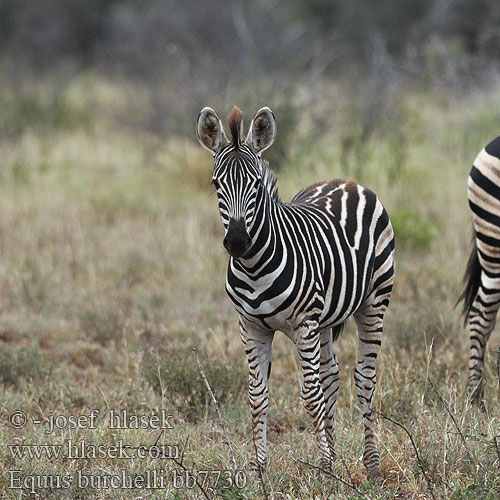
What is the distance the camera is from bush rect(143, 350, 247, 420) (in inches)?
195

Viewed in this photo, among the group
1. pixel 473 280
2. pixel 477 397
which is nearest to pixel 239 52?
pixel 473 280

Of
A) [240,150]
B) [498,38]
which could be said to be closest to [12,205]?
[240,150]

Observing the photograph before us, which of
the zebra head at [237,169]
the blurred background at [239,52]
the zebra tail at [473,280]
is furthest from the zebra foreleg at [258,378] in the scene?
the blurred background at [239,52]

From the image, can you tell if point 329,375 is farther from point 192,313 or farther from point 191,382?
point 192,313

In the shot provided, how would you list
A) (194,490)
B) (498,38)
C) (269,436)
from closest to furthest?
(194,490) → (269,436) → (498,38)

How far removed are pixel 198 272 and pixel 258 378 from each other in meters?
4.17

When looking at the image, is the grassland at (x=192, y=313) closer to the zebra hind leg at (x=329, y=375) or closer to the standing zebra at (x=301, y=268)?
the zebra hind leg at (x=329, y=375)

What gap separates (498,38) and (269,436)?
1281 centimetres

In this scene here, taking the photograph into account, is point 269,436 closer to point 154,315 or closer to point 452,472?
point 452,472

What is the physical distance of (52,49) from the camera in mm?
26391

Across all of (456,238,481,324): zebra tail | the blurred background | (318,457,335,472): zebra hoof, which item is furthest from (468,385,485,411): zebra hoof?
the blurred background

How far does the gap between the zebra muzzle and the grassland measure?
1.17 m

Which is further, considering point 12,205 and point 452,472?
point 12,205

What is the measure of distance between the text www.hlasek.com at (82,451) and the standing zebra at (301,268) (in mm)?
728
